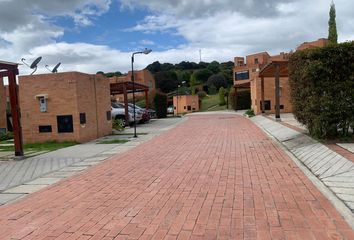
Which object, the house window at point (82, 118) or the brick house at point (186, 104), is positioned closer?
the house window at point (82, 118)

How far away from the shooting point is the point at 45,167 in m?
10.2

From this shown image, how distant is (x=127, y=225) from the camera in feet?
16.9

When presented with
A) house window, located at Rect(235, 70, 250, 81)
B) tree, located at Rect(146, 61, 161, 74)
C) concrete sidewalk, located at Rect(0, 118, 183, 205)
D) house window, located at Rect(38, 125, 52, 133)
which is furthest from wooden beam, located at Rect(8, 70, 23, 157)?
tree, located at Rect(146, 61, 161, 74)

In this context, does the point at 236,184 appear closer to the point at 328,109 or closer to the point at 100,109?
the point at 328,109

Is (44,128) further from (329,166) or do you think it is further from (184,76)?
(184,76)

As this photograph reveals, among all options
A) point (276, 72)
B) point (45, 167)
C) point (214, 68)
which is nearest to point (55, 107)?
point (45, 167)

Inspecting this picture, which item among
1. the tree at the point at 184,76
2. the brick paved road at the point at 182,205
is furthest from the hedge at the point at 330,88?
the tree at the point at 184,76

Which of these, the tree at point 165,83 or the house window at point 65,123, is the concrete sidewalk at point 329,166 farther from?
the tree at point 165,83

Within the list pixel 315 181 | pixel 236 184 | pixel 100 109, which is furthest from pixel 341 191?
pixel 100 109

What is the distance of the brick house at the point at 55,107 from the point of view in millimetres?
16141

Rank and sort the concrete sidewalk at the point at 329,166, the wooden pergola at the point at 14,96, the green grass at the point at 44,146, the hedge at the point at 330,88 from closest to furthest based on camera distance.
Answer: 1. the concrete sidewalk at the point at 329,166
2. the hedge at the point at 330,88
3. the wooden pergola at the point at 14,96
4. the green grass at the point at 44,146

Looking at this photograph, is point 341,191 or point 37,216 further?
point 341,191

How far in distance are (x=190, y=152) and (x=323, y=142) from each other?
369cm

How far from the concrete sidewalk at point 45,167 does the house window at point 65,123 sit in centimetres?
217
